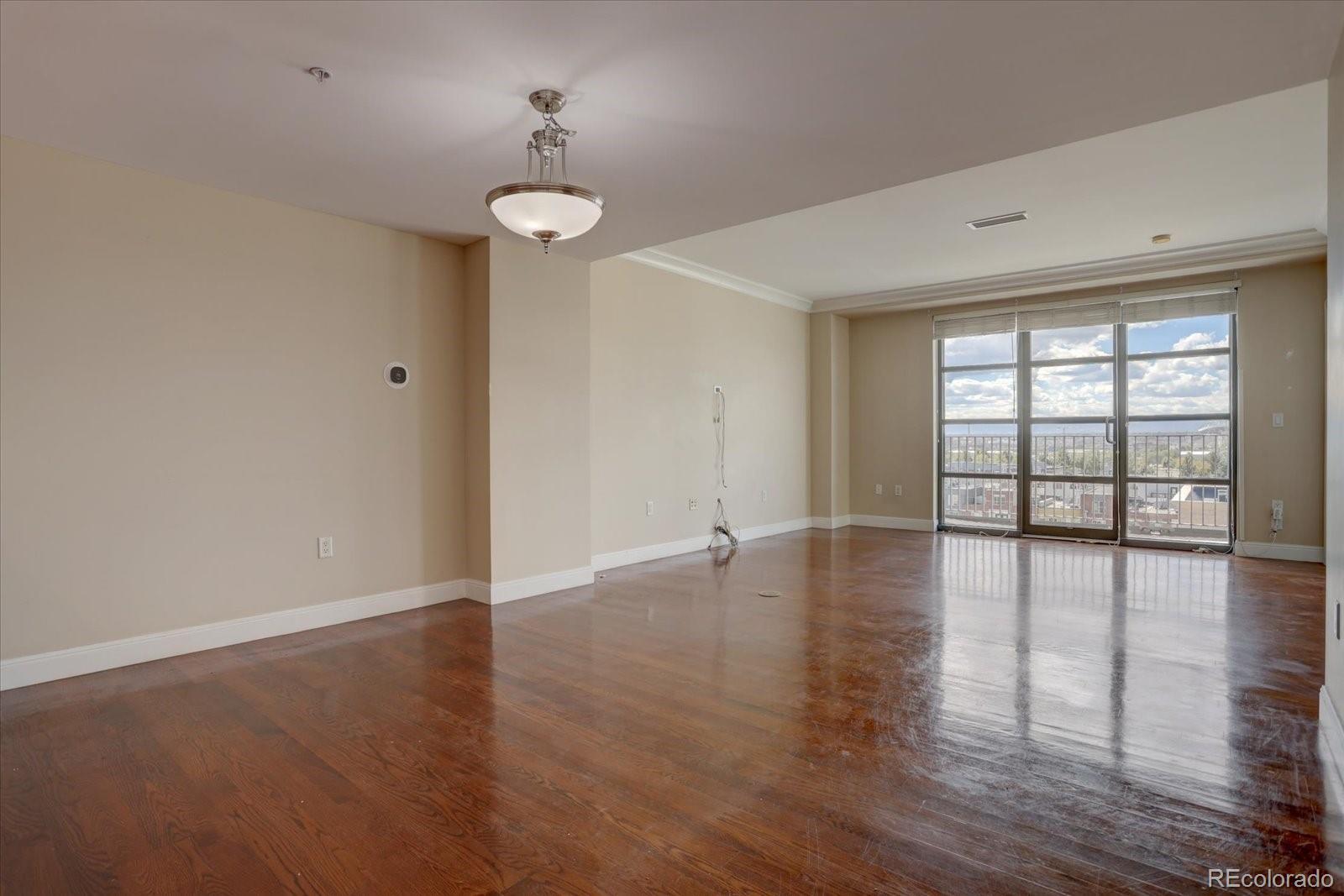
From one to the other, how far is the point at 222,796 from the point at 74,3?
241 centimetres

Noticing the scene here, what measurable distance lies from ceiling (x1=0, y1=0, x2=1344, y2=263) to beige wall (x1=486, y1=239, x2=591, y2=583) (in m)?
1.19

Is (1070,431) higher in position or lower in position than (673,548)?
higher

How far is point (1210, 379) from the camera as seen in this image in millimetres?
6230

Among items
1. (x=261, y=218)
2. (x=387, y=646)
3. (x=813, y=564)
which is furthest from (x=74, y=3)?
(x=813, y=564)

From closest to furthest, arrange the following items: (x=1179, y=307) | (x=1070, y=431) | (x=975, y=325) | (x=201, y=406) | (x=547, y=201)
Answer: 1. (x=547, y=201)
2. (x=201, y=406)
3. (x=1179, y=307)
4. (x=1070, y=431)
5. (x=975, y=325)

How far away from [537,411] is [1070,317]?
5.56 m

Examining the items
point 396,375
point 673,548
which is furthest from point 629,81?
point 673,548

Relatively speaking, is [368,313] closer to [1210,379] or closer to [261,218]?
[261,218]

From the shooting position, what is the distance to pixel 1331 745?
7.37 ft

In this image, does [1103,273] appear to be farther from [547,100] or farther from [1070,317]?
[547,100]

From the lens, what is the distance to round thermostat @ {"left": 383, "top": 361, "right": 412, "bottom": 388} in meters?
4.19

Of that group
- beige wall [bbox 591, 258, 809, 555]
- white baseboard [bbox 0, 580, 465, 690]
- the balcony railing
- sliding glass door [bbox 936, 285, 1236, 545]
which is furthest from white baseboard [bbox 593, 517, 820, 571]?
the balcony railing

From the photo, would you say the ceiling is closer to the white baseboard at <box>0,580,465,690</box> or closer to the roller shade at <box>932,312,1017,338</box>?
the white baseboard at <box>0,580,465,690</box>

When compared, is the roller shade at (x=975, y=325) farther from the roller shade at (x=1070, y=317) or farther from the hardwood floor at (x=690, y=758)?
the hardwood floor at (x=690, y=758)
